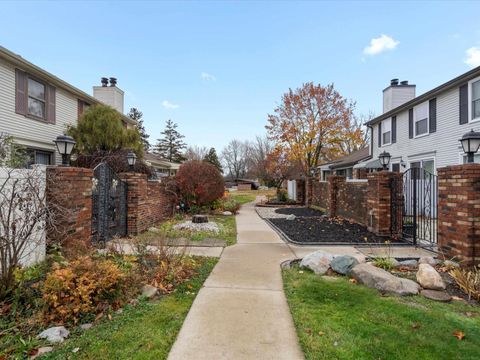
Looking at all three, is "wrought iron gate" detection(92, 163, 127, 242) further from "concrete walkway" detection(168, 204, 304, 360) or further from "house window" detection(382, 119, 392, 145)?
"house window" detection(382, 119, 392, 145)

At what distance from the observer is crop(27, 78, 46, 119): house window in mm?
10977

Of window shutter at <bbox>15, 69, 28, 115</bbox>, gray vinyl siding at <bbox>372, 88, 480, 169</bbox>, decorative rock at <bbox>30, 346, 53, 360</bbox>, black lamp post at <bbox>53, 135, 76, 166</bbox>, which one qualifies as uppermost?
window shutter at <bbox>15, 69, 28, 115</bbox>

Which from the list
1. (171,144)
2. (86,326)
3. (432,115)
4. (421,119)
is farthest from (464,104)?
(171,144)

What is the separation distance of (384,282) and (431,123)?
11.2 meters

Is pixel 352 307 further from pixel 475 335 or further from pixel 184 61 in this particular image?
pixel 184 61

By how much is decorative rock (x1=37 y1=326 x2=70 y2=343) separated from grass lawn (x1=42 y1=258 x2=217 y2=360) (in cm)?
9

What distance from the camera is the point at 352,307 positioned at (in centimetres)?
Answer: 326

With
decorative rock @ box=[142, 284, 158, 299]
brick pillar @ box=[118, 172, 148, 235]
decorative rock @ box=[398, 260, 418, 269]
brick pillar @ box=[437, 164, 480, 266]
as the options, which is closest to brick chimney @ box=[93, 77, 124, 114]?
brick pillar @ box=[118, 172, 148, 235]

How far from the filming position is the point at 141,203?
306 inches

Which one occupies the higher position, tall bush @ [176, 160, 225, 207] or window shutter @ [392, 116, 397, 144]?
window shutter @ [392, 116, 397, 144]

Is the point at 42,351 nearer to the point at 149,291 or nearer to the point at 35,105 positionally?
the point at 149,291

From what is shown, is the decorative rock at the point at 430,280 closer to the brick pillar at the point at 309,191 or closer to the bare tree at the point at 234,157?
the brick pillar at the point at 309,191

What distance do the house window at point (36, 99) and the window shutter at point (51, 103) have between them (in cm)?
14

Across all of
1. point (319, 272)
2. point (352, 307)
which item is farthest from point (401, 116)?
point (352, 307)
